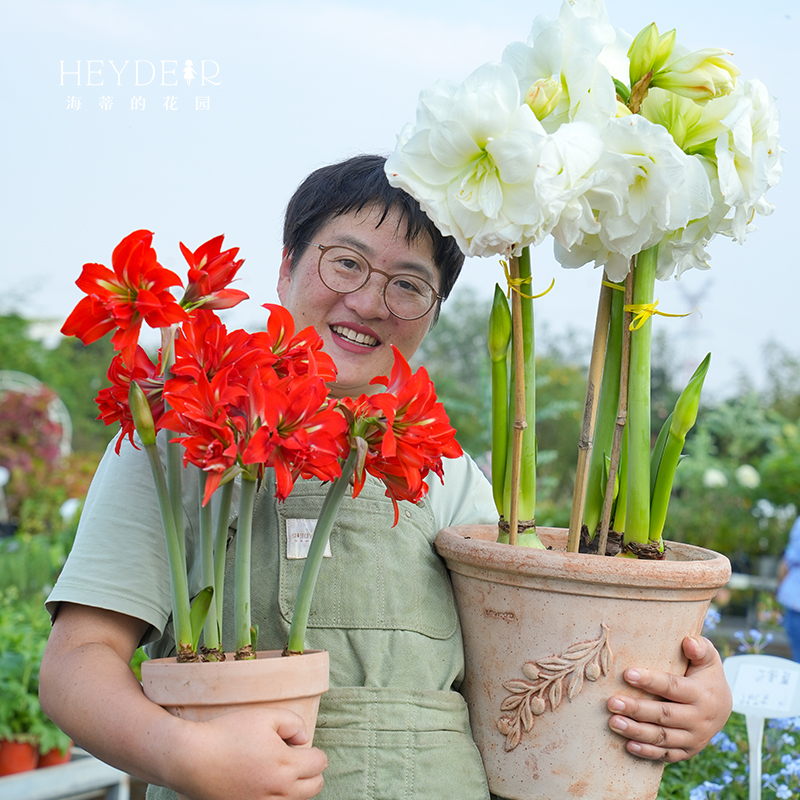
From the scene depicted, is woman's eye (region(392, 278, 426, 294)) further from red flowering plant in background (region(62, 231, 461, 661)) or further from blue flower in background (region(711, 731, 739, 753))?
blue flower in background (region(711, 731, 739, 753))

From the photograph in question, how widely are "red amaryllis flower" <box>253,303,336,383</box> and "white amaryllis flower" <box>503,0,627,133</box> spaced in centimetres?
38

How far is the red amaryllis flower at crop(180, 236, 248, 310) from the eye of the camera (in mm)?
858

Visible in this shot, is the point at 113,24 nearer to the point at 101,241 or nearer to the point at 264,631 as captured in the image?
the point at 101,241

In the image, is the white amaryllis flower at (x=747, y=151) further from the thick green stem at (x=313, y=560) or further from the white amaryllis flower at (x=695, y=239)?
the thick green stem at (x=313, y=560)

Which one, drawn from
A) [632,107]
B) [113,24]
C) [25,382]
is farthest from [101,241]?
[25,382]

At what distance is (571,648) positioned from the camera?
102 centimetres

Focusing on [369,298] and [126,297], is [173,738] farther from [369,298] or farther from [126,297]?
[369,298]

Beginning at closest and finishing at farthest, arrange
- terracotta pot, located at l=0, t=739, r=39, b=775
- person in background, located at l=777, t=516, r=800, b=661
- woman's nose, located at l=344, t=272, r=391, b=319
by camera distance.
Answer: woman's nose, located at l=344, t=272, r=391, b=319
terracotta pot, located at l=0, t=739, r=39, b=775
person in background, located at l=777, t=516, r=800, b=661

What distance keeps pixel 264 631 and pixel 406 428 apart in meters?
0.45

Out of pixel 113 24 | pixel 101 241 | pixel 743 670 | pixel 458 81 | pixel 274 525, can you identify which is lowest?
pixel 743 670

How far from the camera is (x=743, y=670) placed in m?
1.79

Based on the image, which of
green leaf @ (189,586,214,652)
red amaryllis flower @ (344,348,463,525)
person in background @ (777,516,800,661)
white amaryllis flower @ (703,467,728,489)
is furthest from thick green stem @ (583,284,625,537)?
white amaryllis flower @ (703,467,728,489)

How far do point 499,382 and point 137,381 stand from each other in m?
0.51

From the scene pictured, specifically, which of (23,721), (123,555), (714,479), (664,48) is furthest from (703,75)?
(714,479)
